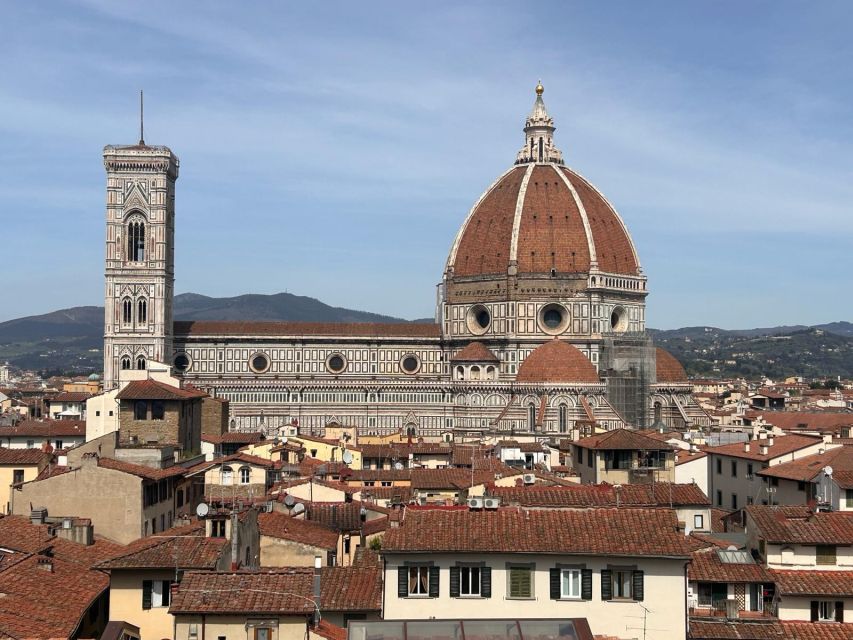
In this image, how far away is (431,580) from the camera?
20062mm

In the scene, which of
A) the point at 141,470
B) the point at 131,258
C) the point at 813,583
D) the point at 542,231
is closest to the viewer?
the point at 813,583

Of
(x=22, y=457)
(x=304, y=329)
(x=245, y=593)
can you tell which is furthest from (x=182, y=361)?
(x=245, y=593)

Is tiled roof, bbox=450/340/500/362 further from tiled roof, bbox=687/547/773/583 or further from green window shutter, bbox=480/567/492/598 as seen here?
green window shutter, bbox=480/567/492/598

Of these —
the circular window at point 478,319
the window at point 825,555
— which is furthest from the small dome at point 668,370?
the window at point 825,555

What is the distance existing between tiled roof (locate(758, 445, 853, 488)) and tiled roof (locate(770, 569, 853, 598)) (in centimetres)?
1515

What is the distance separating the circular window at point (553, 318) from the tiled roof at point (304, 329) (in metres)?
10.0

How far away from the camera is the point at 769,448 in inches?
1975

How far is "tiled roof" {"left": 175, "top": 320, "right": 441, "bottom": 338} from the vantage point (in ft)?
392

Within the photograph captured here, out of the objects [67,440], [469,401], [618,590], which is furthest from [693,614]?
[469,401]

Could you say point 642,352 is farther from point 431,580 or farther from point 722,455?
point 431,580

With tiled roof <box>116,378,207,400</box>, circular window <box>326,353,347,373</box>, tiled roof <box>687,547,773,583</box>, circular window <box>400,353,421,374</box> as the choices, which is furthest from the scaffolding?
tiled roof <box>687,547,773,583</box>

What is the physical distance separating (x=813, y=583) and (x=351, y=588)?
27.6ft

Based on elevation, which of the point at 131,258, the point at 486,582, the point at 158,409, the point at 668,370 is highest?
the point at 131,258

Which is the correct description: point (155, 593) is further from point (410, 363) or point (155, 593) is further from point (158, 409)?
point (410, 363)
